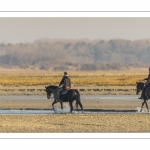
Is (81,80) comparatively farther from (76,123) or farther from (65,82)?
(76,123)

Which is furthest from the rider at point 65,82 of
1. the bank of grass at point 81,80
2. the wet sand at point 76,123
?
the bank of grass at point 81,80

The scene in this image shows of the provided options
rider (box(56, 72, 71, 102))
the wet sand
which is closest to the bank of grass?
rider (box(56, 72, 71, 102))

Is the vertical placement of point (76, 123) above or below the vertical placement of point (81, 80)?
below

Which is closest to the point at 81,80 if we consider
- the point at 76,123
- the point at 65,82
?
the point at 65,82

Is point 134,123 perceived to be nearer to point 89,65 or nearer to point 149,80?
point 149,80

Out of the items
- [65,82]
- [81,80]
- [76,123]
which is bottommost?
[76,123]

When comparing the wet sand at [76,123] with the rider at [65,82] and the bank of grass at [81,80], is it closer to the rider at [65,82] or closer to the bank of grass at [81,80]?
the rider at [65,82]

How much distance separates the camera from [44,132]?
15.1 meters

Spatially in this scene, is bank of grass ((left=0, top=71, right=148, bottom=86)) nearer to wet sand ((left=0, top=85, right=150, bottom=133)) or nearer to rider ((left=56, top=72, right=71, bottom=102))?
rider ((left=56, top=72, right=71, bottom=102))

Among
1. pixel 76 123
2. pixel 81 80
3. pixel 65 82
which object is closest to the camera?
pixel 76 123
